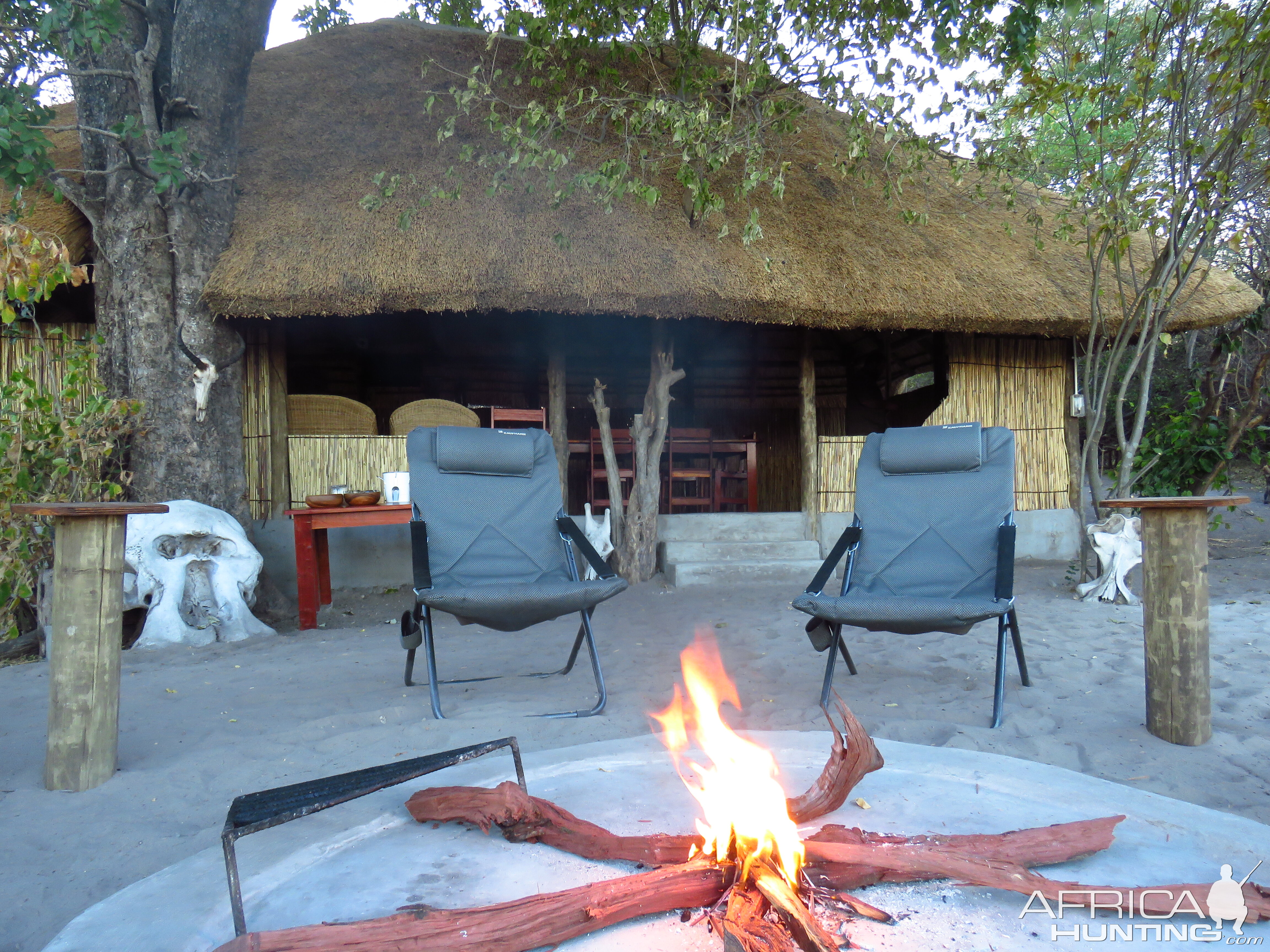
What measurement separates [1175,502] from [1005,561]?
23.7 inches

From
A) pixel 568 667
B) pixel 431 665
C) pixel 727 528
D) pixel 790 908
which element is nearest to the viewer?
pixel 790 908

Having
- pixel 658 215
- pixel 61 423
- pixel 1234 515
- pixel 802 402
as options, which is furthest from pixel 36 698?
pixel 1234 515

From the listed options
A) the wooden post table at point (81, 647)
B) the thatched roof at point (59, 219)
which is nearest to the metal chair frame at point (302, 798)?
the wooden post table at point (81, 647)

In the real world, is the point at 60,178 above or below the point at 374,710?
above

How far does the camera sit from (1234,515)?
28.6ft

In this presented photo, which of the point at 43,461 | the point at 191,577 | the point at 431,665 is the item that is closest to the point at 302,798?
the point at 431,665

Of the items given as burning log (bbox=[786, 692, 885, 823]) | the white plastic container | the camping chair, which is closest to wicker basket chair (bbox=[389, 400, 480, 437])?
the white plastic container

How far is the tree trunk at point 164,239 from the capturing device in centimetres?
437

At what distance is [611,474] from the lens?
18.0 ft

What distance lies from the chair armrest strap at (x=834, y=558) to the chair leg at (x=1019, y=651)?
0.61 m

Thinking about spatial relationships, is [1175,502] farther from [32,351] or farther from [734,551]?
[32,351]

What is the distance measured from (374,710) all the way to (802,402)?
4.51 meters

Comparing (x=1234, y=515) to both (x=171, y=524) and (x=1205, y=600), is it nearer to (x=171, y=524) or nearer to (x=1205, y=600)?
(x=1205, y=600)

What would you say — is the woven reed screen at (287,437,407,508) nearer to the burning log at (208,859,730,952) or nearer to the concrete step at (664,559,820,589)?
the concrete step at (664,559,820,589)
